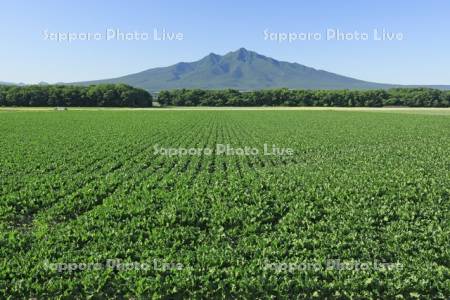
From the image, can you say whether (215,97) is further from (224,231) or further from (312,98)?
(224,231)

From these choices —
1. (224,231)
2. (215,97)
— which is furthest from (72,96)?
(224,231)

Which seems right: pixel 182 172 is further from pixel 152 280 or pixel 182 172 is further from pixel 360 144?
pixel 360 144

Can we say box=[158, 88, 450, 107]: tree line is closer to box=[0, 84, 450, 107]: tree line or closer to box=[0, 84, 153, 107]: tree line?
box=[0, 84, 450, 107]: tree line

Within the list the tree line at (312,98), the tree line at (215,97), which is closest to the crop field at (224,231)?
the tree line at (215,97)

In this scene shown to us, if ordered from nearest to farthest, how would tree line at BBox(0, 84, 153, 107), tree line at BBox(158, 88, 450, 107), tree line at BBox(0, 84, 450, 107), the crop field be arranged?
the crop field → tree line at BBox(0, 84, 153, 107) → tree line at BBox(0, 84, 450, 107) → tree line at BBox(158, 88, 450, 107)

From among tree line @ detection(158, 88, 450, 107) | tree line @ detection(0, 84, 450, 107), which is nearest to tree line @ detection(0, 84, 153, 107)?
tree line @ detection(0, 84, 450, 107)

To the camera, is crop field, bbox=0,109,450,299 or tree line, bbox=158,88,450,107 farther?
tree line, bbox=158,88,450,107
